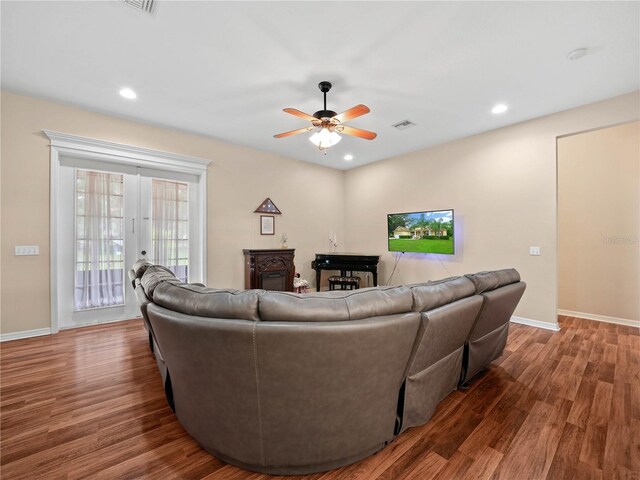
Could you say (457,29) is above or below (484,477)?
above

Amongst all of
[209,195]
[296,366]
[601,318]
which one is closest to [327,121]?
[296,366]

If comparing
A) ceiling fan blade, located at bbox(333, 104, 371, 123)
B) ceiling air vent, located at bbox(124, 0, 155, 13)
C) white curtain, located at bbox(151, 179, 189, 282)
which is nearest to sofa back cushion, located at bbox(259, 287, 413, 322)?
ceiling fan blade, located at bbox(333, 104, 371, 123)

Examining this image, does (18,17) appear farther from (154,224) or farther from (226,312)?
(226,312)

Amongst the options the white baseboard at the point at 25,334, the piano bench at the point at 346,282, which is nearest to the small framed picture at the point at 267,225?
the piano bench at the point at 346,282

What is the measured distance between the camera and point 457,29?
221 centimetres

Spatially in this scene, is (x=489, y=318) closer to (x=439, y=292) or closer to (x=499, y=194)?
(x=439, y=292)

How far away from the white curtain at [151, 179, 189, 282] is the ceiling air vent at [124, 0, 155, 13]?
262cm

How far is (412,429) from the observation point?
1.77 meters

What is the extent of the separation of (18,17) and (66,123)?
64.7 inches

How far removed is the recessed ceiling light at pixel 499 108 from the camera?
3.45 metres

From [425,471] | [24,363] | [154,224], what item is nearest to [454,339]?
[425,471]

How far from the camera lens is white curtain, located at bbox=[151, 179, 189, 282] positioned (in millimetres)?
4227

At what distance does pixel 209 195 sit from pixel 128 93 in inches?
69.1

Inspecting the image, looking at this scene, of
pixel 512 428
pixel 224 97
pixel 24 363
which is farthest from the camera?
pixel 224 97
